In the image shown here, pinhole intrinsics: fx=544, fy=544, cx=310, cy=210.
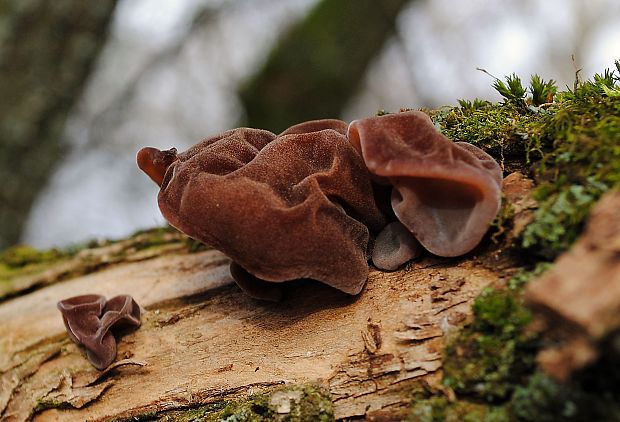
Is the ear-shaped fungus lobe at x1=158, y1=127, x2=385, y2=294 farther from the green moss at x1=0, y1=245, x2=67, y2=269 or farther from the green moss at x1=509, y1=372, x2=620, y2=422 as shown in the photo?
the green moss at x1=0, y1=245, x2=67, y2=269

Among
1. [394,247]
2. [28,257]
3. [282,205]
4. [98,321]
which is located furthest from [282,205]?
[28,257]

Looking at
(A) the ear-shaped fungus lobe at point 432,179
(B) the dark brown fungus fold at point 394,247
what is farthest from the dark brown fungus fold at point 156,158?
(B) the dark brown fungus fold at point 394,247

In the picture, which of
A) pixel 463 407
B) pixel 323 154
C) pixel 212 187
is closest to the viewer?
pixel 463 407

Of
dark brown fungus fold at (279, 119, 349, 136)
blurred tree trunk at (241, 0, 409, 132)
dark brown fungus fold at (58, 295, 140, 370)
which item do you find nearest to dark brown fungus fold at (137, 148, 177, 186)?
dark brown fungus fold at (279, 119, 349, 136)

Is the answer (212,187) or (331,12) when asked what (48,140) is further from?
(212,187)

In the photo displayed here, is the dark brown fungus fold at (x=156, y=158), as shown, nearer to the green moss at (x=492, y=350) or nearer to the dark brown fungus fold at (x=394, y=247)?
the dark brown fungus fold at (x=394, y=247)

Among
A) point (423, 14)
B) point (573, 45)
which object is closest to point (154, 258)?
point (423, 14)

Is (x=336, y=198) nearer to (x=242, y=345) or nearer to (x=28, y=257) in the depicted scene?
(x=242, y=345)
